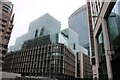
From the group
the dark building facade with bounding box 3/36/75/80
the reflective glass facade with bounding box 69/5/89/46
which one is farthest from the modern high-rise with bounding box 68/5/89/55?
the dark building facade with bounding box 3/36/75/80

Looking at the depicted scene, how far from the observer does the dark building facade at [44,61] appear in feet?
218

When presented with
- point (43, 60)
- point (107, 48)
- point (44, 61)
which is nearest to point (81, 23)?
point (43, 60)

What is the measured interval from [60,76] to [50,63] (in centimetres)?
716

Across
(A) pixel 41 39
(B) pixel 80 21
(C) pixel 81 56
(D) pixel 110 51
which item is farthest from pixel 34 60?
(B) pixel 80 21

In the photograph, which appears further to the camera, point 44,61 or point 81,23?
point 81,23

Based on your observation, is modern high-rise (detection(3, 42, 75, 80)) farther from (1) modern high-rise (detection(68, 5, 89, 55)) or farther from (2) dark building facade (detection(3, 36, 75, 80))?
(1) modern high-rise (detection(68, 5, 89, 55))

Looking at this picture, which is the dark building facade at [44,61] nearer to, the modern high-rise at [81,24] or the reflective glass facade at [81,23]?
the modern high-rise at [81,24]

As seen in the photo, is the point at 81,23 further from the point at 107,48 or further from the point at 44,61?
the point at 107,48

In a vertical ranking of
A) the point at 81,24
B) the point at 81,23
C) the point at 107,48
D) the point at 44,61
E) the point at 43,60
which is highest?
the point at 81,23

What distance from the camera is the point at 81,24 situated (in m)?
153

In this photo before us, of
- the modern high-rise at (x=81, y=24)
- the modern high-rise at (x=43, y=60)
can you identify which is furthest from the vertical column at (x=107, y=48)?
the modern high-rise at (x=81, y=24)

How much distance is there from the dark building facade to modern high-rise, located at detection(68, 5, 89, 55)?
66061mm

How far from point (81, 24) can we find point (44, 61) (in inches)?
3575

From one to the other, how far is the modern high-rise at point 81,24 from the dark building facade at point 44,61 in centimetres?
6606
